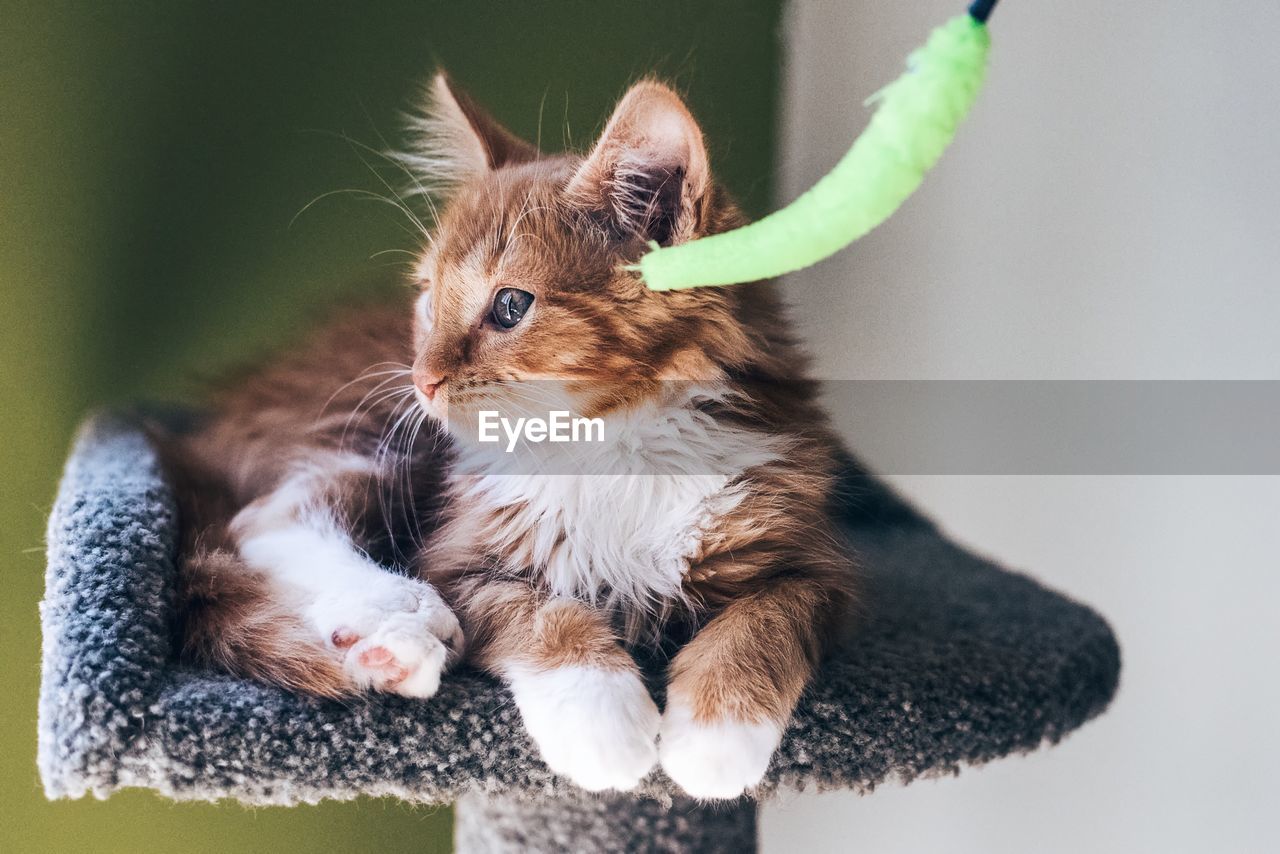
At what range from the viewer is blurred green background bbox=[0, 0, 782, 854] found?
1.39m

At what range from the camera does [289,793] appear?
0.77 meters

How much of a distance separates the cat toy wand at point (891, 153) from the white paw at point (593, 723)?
14.1 inches

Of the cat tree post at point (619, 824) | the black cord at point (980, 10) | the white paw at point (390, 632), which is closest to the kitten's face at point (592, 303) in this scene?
the white paw at point (390, 632)

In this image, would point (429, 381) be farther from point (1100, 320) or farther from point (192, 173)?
point (1100, 320)

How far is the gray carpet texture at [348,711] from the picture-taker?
750mm

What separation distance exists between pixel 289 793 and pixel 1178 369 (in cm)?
124

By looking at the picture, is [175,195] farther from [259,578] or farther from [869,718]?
[869,718]

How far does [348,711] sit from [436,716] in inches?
2.9

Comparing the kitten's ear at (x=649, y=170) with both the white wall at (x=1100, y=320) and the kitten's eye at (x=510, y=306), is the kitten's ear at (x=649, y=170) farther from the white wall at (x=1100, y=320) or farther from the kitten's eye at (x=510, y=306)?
the white wall at (x=1100, y=320)

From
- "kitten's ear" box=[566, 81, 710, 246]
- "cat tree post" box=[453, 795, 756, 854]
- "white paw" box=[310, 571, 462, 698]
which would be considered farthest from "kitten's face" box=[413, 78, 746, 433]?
"cat tree post" box=[453, 795, 756, 854]

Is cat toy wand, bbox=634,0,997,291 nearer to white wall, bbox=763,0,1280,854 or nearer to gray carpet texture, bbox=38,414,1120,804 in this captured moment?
gray carpet texture, bbox=38,414,1120,804

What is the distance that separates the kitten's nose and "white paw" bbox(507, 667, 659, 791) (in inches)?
12.0

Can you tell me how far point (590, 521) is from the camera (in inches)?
36.8

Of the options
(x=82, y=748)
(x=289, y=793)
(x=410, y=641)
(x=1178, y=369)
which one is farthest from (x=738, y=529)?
(x=1178, y=369)
